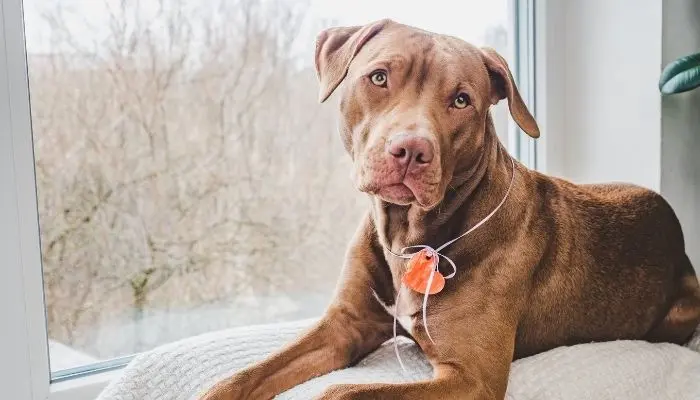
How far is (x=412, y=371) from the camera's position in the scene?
138 cm

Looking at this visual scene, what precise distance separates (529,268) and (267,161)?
2.50 feet

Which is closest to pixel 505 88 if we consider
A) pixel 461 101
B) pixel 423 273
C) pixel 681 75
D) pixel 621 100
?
pixel 461 101

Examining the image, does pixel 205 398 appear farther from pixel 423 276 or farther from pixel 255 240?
pixel 255 240

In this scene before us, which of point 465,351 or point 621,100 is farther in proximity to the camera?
point 621,100

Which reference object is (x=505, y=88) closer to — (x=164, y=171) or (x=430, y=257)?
(x=430, y=257)

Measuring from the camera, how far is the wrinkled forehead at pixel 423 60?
126 cm

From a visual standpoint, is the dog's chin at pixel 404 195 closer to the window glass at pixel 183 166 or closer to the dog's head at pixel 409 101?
the dog's head at pixel 409 101

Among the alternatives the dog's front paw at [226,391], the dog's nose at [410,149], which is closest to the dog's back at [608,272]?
the dog's nose at [410,149]

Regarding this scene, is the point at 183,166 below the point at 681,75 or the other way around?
below

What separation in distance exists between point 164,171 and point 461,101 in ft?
2.62

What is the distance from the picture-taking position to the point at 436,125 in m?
1.22

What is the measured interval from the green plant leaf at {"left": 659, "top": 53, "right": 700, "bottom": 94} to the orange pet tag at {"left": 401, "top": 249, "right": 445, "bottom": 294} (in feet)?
2.64

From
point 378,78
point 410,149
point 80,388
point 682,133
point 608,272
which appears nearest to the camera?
point 410,149

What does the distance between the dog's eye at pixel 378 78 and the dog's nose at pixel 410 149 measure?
13 centimetres
